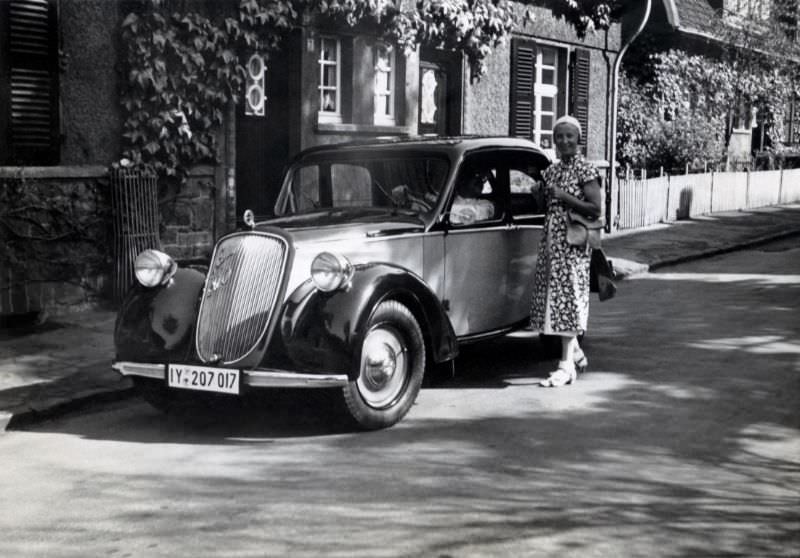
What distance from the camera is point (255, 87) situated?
1236 cm

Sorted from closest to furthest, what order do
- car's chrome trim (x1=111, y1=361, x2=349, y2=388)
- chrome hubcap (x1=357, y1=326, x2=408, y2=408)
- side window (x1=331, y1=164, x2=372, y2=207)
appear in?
car's chrome trim (x1=111, y1=361, x2=349, y2=388) < chrome hubcap (x1=357, y1=326, x2=408, y2=408) < side window (x1=331, y1=164, x2=372, y2=207)

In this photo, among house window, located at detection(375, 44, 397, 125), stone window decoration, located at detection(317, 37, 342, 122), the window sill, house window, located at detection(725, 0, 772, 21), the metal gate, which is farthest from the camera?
house window, located at detection(725, 0, 772, 21)

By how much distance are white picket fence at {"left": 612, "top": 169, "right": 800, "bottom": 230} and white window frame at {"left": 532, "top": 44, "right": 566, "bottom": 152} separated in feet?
5.84

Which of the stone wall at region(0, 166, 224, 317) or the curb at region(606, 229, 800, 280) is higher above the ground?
the stone wall at region(0, 166, 224, 317)

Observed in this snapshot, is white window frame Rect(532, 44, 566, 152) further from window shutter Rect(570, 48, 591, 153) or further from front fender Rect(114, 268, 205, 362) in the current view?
front fender Rect(114, 268, 205, 362)

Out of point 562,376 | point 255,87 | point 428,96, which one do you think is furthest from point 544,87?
point 562,376

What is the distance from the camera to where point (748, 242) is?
60.3ft

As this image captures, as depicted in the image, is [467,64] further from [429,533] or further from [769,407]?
[429,533]

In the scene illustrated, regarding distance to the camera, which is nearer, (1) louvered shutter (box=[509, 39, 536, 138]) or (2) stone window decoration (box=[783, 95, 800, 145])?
(1) louvered shutter (box=[509, 39, 536, 138])

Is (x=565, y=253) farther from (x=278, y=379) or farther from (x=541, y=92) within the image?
(x=541, y=92)

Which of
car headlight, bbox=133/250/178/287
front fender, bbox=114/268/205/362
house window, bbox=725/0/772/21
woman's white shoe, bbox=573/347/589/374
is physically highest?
house window, bbox=725/0/772/21

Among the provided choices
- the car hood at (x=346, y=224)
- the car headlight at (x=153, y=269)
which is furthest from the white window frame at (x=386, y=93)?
the car headlight at (x=153, y=269)

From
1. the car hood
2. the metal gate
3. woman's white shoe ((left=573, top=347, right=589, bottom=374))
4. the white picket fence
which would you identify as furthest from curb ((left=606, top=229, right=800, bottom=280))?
the car hood

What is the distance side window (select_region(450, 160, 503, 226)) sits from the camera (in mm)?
7434
